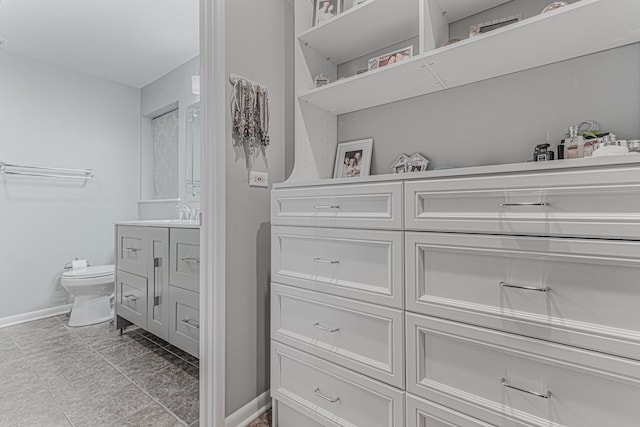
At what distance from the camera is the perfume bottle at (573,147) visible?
101 cm

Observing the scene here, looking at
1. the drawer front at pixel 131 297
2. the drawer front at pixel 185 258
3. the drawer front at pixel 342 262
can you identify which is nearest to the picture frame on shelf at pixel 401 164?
the drawer front at pixel 342 262

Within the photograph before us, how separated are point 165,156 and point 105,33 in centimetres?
127

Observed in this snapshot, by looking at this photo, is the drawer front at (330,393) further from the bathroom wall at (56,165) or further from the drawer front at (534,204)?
the bathroom wall at (56,165)

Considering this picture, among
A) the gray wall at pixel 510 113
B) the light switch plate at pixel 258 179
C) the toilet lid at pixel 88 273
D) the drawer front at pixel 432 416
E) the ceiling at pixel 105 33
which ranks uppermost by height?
the ceiling at pixel 105 33

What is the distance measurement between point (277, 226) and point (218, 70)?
0.74 meters

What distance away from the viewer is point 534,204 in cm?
79

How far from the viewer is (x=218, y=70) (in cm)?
137

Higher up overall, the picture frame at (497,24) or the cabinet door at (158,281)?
the picture frame at (497,24)

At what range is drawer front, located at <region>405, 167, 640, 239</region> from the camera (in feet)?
2.29

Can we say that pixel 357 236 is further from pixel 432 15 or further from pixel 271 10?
pixel 271 10

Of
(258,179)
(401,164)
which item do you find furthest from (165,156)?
(401,164)

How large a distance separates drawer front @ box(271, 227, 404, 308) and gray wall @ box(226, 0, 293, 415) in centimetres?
21

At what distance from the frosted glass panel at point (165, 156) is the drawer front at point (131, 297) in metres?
1.11

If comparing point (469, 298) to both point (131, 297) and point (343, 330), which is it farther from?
point (131, 297)
